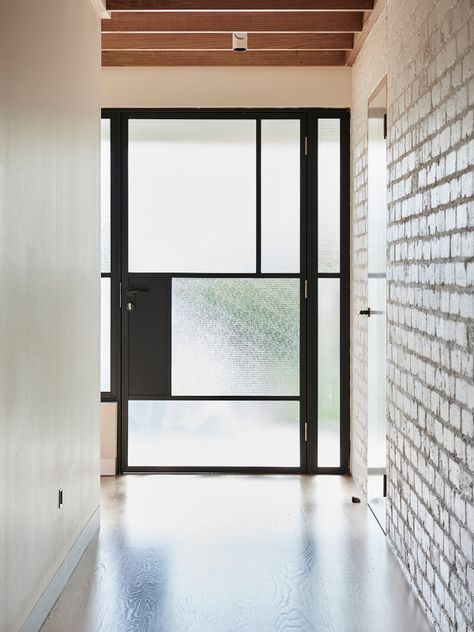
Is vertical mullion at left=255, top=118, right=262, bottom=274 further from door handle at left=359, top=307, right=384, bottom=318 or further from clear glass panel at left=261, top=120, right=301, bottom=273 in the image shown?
door handle at left=359, top=307, right=384, bottom=318

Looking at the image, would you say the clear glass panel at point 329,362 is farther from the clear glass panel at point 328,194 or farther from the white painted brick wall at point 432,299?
the white painted brick wall at point 432,299

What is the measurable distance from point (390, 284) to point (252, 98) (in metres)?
2.26

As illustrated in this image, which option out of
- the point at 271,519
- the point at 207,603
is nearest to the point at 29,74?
the point at 207,603

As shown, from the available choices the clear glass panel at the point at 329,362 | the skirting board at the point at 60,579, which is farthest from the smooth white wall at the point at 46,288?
the clear glass panel at the point at 329,362

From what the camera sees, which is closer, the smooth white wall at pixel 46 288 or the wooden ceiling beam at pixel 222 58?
the smooth white wall at pixel 46 288

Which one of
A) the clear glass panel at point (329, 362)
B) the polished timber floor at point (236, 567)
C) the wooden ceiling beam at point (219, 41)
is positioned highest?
the wooden ceiling beam at point (219, 41)

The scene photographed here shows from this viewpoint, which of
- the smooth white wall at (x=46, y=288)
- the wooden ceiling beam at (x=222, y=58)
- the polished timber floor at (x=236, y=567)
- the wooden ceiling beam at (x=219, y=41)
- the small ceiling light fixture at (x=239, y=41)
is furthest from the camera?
the wooden ceiling beam at (x=222, y=58)

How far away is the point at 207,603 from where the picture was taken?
3572 millimetres

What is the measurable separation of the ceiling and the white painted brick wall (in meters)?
0.53

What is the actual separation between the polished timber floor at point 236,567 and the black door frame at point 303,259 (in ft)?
1.97

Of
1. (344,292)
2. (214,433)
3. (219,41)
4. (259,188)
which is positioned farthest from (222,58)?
(214,433)

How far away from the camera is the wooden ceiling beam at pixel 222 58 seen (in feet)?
19.9

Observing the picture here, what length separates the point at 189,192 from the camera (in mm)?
6203

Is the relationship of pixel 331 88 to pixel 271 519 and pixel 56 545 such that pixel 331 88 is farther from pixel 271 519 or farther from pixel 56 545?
pixel 56 545
